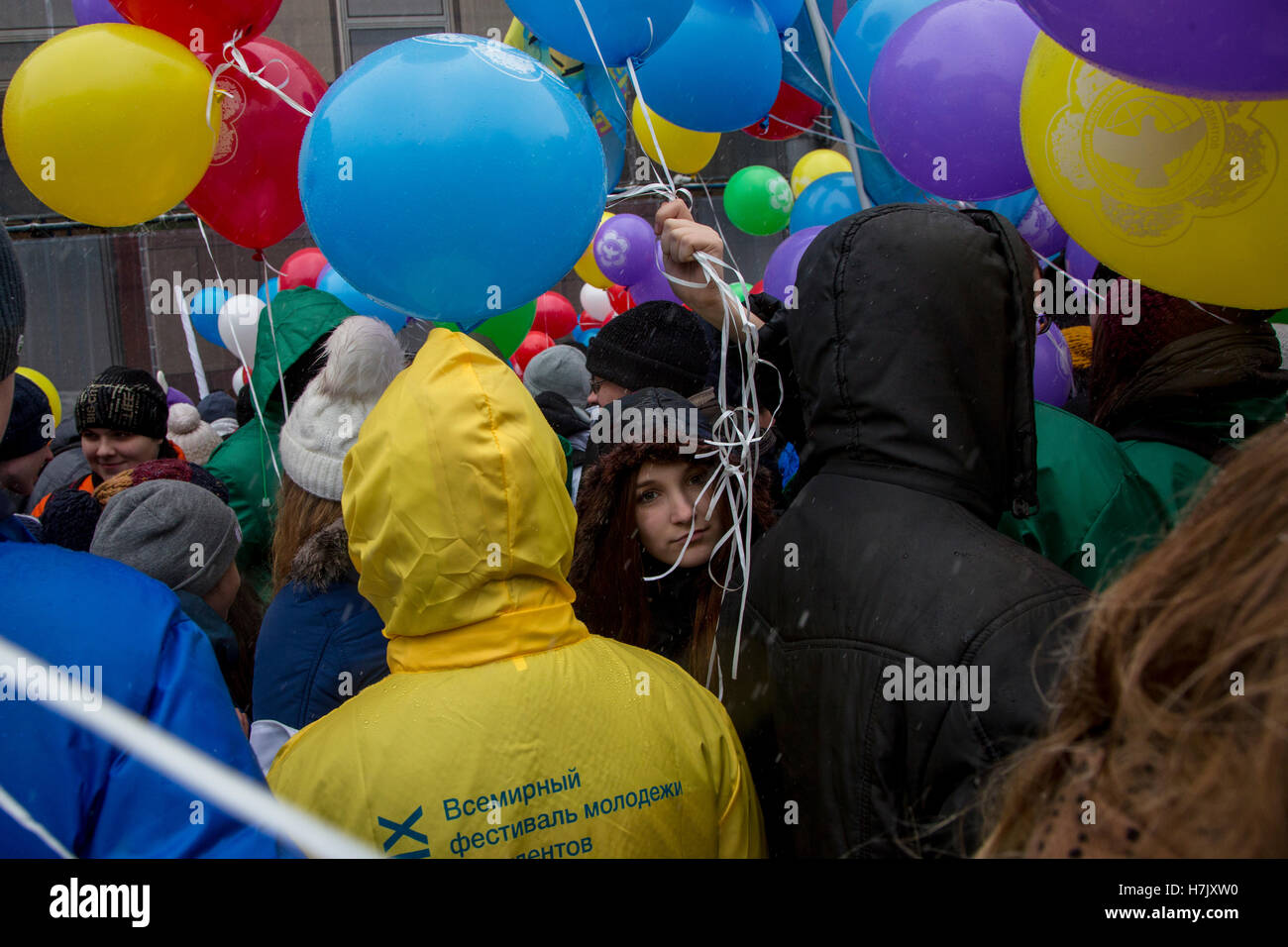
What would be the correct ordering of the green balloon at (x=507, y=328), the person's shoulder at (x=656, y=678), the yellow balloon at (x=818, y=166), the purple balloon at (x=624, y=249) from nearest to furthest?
the person's shoulder at (x=656, y=678) → the green balloon at (x=507, y=328) → the purple balloon at (x=624, y=249) → the yellow balloon at (x=818, y=166)

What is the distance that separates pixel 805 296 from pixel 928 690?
611mm

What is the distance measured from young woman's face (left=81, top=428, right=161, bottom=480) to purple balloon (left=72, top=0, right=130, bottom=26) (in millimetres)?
1408

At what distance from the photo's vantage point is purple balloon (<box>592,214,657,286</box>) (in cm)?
488

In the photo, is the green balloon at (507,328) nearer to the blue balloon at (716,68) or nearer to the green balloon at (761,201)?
the blue balloon at (716,68)

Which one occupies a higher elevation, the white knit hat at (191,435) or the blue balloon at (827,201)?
the blue balloon at (827,201)

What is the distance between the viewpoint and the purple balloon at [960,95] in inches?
87.2

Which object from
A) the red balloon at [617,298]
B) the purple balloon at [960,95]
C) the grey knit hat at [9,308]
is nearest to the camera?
the grey knit hat at [9,308]

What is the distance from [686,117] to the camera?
2.84m

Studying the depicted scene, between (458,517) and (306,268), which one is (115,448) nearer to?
(306,268)

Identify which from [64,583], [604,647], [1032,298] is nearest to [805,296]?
[1032,298]

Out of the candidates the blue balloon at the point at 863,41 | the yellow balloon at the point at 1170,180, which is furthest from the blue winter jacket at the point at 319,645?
the blue balloon at the point at 863,41

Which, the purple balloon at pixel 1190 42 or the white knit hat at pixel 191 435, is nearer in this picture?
the purple balloon at pixel 1190 42

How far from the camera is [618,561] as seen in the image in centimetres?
220

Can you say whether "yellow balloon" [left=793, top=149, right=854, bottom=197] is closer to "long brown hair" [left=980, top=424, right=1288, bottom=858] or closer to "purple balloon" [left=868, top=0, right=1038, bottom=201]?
"purple balloon" [left=868, top=0, right=1038, bottom=201]
